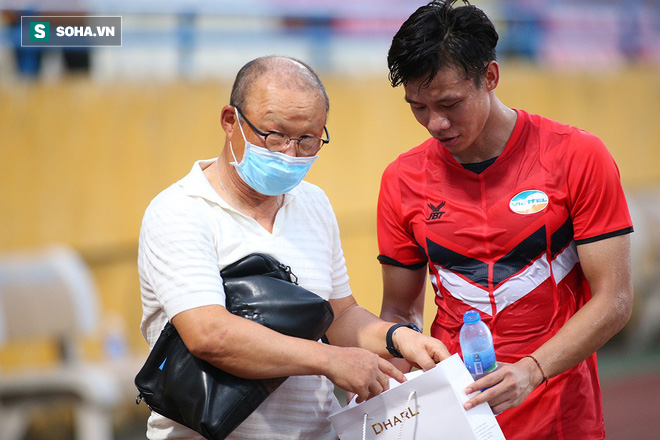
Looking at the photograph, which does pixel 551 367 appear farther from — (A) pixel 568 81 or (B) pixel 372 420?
(A) pixel 568 81

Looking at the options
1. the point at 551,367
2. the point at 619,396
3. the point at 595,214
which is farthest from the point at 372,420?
the point at 619,396

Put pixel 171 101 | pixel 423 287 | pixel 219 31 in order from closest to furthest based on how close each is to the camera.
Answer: pixel 423 287
pixel 171 101
pixel 219 31

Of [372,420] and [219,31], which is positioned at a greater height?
[219,31]

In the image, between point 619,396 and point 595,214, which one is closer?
point 595,214

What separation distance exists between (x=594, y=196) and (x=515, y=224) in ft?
0.81

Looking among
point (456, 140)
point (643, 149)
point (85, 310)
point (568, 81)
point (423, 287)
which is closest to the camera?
point (456, 140)

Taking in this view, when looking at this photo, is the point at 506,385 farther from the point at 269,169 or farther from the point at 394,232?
the point at 269,169

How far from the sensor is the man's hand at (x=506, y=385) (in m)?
2.17

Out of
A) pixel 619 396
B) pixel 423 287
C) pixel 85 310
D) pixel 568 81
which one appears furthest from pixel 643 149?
pixel 423 287

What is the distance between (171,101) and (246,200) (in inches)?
163

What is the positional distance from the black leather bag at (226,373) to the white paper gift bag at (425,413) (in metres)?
0.26

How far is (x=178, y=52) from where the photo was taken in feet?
21.7

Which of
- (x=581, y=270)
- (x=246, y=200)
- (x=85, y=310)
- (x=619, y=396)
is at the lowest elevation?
(x=619, y=396)

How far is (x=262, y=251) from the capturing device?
2299 mm
